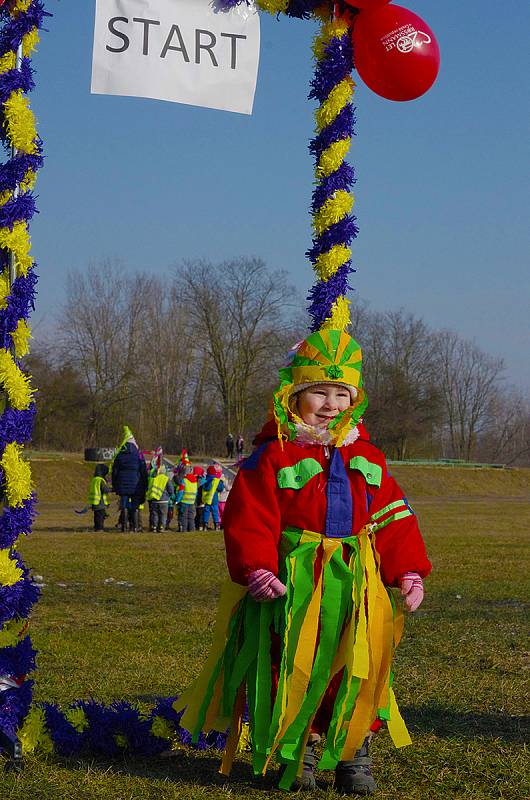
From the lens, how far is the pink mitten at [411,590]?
4.32m

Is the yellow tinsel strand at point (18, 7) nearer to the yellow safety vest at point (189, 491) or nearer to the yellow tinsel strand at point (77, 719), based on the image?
the yellow tinsel strand at point (77, 719)

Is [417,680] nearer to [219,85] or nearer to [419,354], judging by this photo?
[219,85]

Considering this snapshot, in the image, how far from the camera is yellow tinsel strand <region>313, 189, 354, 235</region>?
5.21 m

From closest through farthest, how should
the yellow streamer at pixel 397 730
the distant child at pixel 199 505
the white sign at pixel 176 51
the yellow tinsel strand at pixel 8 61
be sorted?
Result: 1. the yellow streamer at pixel 397 730
2. the yellow tinsel strand at pixel 8 61
3. the white sign at pixel 176 51
4. the distant child at pixel 199 505

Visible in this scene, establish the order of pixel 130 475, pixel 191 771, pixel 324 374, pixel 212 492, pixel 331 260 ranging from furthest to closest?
pixel 212 492
pixel 130 475
pixel 331 260
pixel 191 771
pixel 324 374

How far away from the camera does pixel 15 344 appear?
4.72 metres

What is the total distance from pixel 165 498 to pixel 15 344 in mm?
16378

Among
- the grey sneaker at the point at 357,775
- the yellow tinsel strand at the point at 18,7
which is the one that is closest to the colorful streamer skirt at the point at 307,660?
the grey sneaker at the point at 357,775

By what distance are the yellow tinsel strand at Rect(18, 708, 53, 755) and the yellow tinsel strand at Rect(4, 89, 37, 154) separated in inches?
106

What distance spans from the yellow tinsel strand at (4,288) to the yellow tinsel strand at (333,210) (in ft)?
5.34

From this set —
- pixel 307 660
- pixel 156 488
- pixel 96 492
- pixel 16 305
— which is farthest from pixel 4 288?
pixel 96 492

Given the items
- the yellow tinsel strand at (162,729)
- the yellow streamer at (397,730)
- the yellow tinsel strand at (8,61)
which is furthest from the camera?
the yellow tinsel strand at (162,729)

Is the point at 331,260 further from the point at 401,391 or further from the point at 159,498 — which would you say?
the point at 401,391

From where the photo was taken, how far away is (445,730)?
527cm
